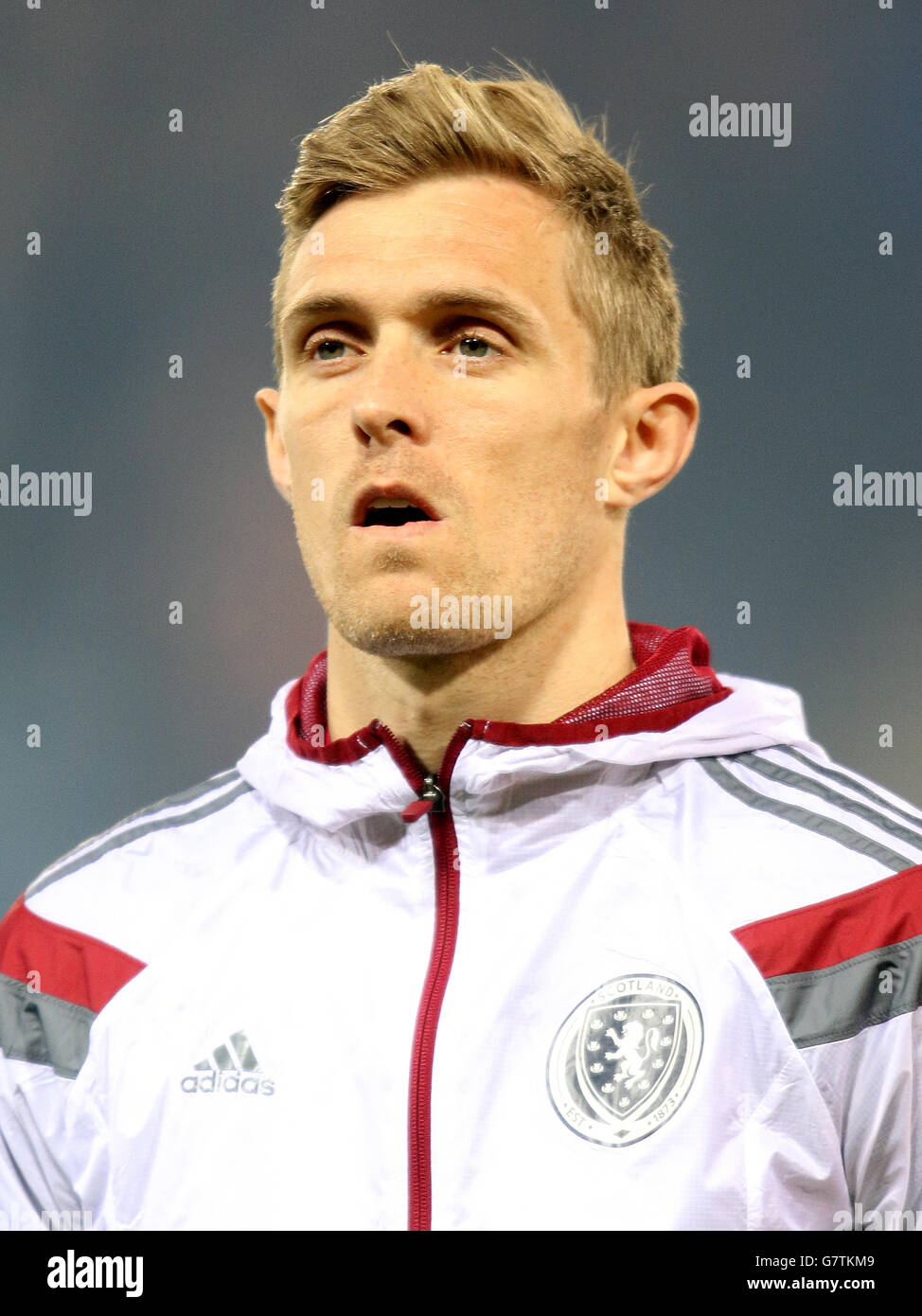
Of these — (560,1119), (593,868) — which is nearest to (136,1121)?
(560,1119)

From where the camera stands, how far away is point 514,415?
160 centimetres

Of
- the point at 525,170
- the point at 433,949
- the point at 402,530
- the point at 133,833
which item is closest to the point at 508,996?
the point at 433,949

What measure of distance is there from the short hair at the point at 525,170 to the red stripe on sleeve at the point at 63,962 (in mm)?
787

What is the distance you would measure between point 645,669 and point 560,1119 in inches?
20.9

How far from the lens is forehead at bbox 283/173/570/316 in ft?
5.28

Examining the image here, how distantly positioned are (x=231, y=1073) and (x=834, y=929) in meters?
0.68

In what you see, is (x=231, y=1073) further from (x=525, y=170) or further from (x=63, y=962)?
(x=525, y=170)

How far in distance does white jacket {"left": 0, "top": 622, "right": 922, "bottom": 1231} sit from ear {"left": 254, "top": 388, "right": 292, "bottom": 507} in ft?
1.06

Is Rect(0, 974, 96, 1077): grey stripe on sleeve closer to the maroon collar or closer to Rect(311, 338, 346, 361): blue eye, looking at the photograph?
the maroon collar
